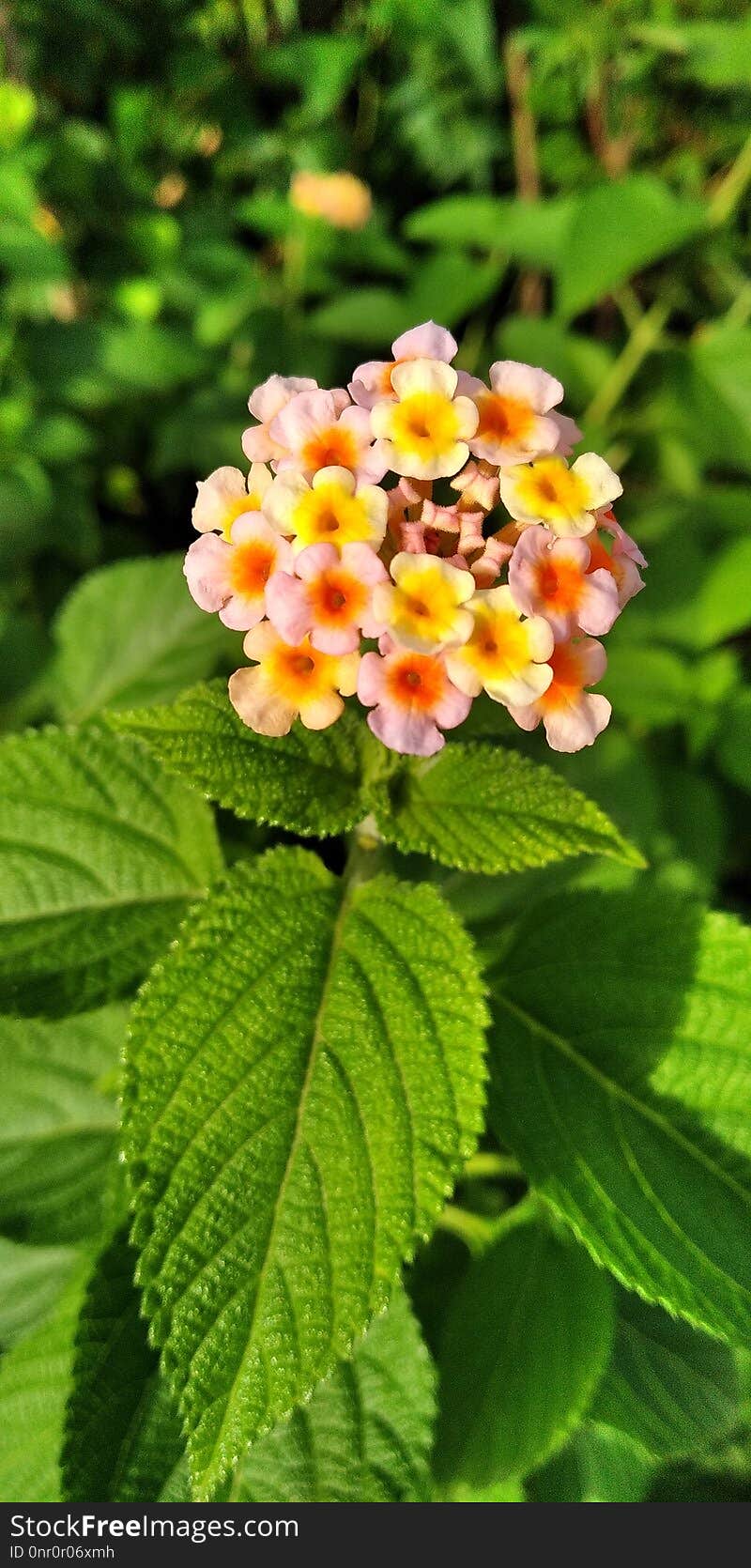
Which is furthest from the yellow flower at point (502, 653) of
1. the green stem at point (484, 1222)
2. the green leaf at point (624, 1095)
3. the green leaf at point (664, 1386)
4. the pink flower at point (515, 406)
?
the green leaf at point (664, 1386)

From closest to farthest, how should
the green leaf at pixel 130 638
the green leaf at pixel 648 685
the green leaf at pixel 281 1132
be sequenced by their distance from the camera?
the green leaf at pixel 281 1132
the green leaf at pixel 130 638
the green leaf at pixel 648 685

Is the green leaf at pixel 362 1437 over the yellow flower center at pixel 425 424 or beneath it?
beneath

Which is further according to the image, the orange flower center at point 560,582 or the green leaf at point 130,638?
the green leaf at point 130,638

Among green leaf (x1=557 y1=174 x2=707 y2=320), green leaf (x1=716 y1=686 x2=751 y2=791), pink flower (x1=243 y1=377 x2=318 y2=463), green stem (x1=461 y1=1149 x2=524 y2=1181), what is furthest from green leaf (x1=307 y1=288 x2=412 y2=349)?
green stem (x1=461 y1=1149 x2=524 y2=1181)

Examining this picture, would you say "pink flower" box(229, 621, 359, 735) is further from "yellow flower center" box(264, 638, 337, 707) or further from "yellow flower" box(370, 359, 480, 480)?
"yellow flower" box(370, 359, 480, 480)

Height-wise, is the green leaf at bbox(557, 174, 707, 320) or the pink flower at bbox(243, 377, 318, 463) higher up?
the green leaf at bbox(557, 174, 707, 320)

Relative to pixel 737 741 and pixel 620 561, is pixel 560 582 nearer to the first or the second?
Result: pixel 620 561

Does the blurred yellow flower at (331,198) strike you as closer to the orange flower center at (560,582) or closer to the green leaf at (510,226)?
the green leaf at (510,226)
